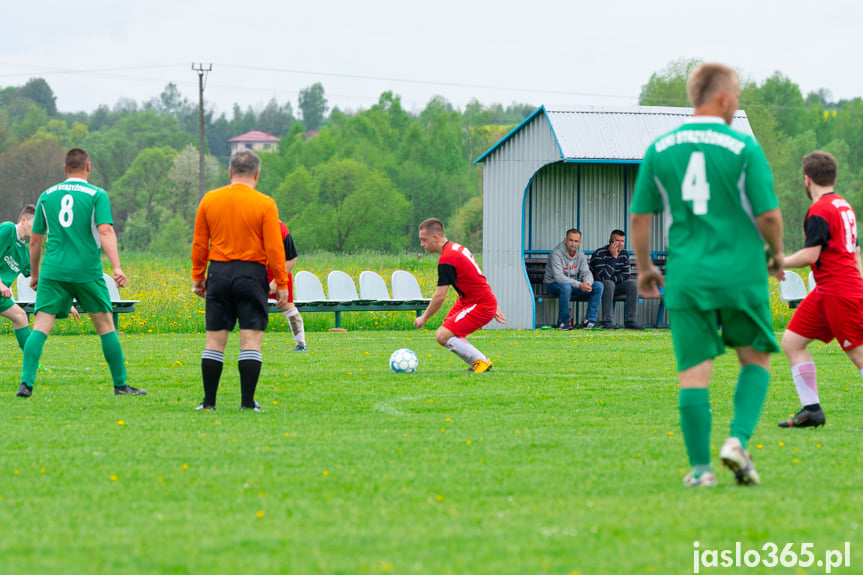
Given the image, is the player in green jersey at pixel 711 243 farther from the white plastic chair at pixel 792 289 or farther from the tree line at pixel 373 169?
the tree line at pixel 373 169

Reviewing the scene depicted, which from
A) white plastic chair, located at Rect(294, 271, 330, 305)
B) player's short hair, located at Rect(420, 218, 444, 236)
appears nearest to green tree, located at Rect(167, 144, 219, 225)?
white plastic chair, located at Rect(294, 271, 330, 305)

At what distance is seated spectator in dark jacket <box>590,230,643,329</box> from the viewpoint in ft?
66.5

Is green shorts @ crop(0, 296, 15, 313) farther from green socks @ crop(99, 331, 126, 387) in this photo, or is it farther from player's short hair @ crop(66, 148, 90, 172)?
player's short hair @ crop(66, 148, 90, 172)

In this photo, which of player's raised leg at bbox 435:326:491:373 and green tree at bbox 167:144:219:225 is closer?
player's raised leg at bbox 435:326:491:373

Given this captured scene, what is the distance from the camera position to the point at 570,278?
65.8 ft

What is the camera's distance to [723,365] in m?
12.9

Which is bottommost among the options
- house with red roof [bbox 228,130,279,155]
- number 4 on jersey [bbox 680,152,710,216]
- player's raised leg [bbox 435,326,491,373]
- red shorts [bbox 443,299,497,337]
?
player's raised leg [bbox 435,326,491,373]

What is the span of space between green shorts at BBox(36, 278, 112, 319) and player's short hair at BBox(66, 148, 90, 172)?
974 mm

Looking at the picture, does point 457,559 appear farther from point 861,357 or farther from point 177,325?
point 177,325

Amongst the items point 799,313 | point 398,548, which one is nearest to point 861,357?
point 799,313

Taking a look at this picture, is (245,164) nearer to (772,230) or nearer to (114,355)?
(114,355)

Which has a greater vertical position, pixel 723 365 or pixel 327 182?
pixel 327 182

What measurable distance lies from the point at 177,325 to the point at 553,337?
6.89 m

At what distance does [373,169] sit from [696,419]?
282ft
